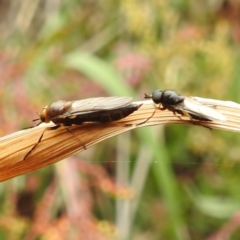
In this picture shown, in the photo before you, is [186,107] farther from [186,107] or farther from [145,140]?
[145,140]

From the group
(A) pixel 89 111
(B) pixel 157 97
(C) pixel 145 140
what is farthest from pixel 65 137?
(C) pixel 145 140

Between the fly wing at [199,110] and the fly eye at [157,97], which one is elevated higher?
the fly eye at [157,97]

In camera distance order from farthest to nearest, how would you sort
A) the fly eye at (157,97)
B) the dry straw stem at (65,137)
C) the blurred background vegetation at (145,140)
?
1. the blurred background vegetation at (145,140)
2. the fly eye at (157,97)
3. the dry straw stem at (65,137)

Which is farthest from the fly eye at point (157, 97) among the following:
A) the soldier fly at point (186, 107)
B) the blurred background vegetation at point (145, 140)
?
the blurred background vegetation at point (145, 140)

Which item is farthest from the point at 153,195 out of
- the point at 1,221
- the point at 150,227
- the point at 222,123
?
the point at 222,123

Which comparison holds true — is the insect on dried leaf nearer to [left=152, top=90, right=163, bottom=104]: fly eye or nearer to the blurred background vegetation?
[left=152, top=90, right=163, bottom=104]: fly eye

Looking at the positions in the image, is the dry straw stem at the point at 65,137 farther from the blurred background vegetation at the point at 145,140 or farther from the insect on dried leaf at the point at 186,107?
the blurred background vegetation at the point at 145,140
